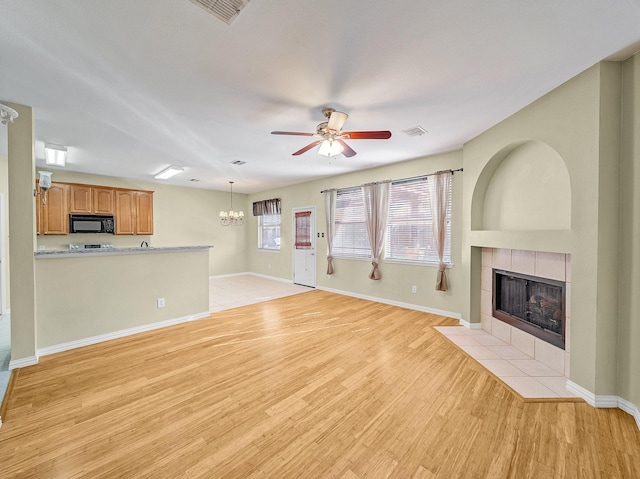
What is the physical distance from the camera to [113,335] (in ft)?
10.9

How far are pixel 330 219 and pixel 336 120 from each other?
3.39 metres

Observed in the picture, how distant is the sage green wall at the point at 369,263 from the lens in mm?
4141

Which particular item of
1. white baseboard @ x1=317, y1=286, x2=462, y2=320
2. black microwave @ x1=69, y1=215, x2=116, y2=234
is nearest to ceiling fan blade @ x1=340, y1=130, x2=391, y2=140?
white baseboard @ x1=317, y1=286, x2=462, y2=320

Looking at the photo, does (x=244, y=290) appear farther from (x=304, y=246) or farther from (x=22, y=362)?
(x=22, y=362)

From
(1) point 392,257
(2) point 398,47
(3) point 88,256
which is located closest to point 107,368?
(3) point 88,256

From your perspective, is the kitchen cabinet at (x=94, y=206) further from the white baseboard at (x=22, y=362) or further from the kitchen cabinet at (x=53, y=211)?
the white baseboard at (x=22, y=362)

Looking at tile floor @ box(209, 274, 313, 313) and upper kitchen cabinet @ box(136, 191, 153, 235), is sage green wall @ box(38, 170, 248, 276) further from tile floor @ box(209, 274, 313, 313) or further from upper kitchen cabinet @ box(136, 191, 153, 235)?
tile floor @ box(209, 274, 313, 313)

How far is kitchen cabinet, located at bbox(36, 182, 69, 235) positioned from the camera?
4.96 m

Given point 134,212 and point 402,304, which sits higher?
point 134,212

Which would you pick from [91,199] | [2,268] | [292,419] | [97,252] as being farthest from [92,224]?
[292,419]

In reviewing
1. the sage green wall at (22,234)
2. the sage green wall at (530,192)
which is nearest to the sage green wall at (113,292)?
the sage green wall at (22,234)

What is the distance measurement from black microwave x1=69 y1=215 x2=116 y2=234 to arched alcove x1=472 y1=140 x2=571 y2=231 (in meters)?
7.10

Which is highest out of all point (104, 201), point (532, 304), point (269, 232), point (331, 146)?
point (331, 146)

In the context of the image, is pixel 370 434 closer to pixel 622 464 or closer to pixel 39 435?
pixel 622 464
